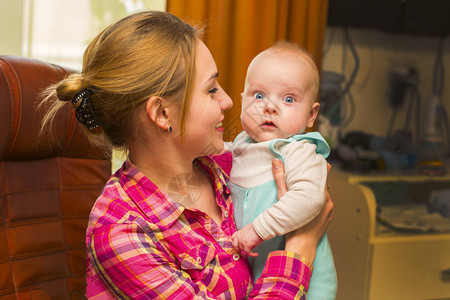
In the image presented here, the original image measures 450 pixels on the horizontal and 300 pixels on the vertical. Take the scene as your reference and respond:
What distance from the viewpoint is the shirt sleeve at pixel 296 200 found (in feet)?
3.40

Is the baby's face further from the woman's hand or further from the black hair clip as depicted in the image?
the black hair clip


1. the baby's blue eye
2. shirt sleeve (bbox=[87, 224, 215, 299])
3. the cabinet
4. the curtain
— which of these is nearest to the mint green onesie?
the baby's blue eye

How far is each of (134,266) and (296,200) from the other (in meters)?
0.37

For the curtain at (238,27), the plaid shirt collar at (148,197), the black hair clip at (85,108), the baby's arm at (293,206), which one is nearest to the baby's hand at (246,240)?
the baby's arm at (293,206)

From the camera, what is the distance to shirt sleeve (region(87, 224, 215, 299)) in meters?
0.94

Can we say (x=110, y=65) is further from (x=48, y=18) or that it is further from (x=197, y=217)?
(x=48, y=18)

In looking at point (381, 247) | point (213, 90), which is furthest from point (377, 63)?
point (213, 90)

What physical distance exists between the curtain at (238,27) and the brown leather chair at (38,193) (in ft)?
3.25

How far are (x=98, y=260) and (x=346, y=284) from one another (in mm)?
1750

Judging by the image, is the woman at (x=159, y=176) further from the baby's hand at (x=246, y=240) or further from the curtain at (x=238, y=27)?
the curtain at (x=238, y=27)

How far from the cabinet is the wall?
0.46 meters

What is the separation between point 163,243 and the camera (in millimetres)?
1021

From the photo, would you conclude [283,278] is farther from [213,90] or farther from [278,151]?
[213,90]

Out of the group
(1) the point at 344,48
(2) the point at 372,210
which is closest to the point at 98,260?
(2) the point at 372,210
